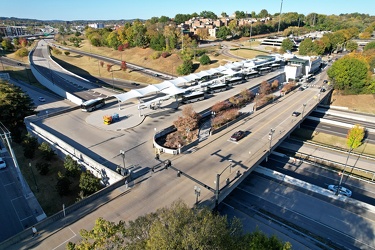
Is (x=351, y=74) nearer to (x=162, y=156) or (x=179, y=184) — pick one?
(x=162, y=156)

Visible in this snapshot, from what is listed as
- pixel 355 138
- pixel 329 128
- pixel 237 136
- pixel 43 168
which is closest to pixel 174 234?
pixel 237 136

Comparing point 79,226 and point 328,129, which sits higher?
point 79,226

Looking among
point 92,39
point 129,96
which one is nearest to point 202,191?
point 129,96

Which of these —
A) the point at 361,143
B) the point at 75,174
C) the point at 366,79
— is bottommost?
the point at 361,143

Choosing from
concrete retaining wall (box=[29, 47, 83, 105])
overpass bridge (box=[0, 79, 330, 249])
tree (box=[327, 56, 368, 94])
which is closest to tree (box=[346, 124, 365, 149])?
overpass bridge (box=[0, 79, 330, 249])

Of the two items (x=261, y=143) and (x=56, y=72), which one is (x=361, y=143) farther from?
(x=56, y=72)

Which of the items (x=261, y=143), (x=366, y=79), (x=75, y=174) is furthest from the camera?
(x=366, y=79)
